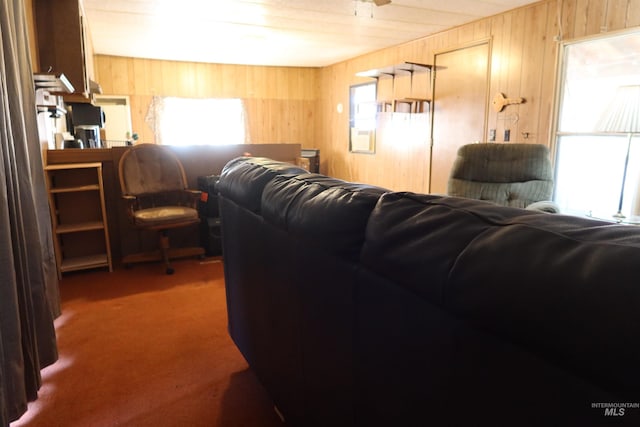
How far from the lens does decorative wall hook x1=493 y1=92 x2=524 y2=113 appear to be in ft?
12.5

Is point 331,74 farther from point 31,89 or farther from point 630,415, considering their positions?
point 630,415

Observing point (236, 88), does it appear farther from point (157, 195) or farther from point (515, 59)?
point (515, 59)

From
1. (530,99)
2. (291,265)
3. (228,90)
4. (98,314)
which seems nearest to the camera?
(291,265)

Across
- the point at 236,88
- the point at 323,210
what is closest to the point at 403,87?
the point at 236,88

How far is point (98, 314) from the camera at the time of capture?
2.65 metres

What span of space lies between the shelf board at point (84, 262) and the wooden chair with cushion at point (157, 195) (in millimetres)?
173

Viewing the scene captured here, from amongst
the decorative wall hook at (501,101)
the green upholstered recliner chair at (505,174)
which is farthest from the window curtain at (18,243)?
the decorative wall hook at (501,101)

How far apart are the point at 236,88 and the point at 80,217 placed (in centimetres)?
414

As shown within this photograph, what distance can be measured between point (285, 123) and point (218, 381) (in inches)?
237

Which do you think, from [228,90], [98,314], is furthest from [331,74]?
[98,314]

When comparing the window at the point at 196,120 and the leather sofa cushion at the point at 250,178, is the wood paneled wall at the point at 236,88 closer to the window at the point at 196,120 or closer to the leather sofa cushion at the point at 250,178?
the window at the point at 196,120

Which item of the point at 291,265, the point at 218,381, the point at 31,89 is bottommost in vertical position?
the point at 218,381

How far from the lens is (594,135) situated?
10.7 ft

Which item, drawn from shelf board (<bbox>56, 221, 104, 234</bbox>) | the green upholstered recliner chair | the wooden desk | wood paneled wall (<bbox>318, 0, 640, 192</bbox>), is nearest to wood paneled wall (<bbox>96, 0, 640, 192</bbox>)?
wood paneled wall (<bbox>318, 0, 640, 192</bbox>)
